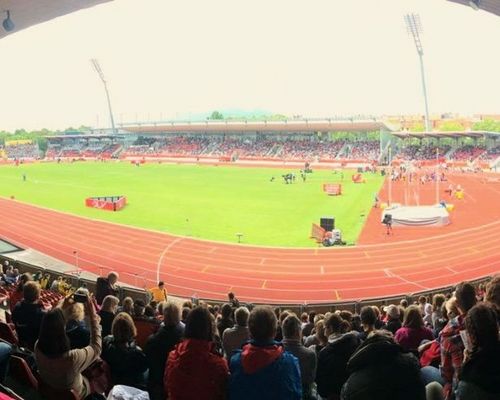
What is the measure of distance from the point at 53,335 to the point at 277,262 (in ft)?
66.2

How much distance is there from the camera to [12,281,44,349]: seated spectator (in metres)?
→ 5.88

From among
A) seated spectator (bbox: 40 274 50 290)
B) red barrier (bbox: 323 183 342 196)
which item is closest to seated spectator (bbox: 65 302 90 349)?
seated spectator (bbox: 40 274 50 290)

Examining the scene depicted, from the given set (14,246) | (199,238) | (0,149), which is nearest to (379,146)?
(199,238)

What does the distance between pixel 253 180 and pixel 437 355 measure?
5146cm

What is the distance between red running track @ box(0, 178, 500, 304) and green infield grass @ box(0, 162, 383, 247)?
235 centimetres

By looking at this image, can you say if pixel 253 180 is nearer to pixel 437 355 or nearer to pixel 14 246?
pixel 14 246

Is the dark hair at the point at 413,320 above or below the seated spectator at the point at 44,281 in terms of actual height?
above

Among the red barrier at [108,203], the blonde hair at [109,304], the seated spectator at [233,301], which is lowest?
the red barrier at [108,203]

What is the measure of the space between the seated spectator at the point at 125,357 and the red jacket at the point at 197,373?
84 cm

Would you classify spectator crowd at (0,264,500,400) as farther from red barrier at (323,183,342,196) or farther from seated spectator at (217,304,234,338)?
red barrier at (323,183,342,196)

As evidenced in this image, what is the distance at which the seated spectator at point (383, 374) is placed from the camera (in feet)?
11.6

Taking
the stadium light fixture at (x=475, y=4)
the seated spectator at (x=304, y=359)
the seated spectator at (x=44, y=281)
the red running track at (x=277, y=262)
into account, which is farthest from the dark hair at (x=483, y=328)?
the red running track at (x=277, y=262)

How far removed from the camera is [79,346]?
16.1 ft

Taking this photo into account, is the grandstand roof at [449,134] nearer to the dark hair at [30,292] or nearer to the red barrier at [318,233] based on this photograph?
the red barrier at [318,233]
